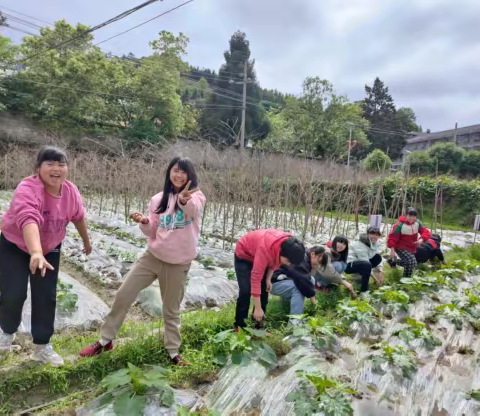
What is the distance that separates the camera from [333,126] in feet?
80.5

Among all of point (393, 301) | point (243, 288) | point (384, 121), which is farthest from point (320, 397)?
point (384, 121)

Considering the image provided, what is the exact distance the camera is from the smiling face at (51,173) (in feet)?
6.35

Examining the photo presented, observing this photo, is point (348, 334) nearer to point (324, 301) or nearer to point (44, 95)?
point (324, 301)

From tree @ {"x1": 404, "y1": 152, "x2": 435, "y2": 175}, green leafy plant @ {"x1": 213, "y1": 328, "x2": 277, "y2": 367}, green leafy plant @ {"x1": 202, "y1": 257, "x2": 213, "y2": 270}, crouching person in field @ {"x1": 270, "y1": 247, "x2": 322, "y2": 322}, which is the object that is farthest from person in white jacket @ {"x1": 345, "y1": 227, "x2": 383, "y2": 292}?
tree @ {"x1": 404, "y1": 152, "x2": 435, "y2": 175}

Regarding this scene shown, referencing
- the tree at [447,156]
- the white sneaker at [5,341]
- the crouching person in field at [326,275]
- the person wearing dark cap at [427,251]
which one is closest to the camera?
the white sneaker at [5,341]

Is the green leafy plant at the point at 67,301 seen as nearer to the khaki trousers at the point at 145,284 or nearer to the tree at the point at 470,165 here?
the khaki trousers at the point at 145,284

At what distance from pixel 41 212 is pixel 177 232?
750mm

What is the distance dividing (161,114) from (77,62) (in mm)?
4515

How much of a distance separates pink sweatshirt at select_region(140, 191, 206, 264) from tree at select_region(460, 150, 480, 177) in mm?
21134

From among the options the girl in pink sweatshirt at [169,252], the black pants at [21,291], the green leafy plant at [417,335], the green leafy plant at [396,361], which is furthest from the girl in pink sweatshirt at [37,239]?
the green leafy plant at [417,335]

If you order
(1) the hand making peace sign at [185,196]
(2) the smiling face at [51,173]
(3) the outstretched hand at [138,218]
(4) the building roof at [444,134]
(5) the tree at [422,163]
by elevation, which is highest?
(4) the building roof at [444,134]

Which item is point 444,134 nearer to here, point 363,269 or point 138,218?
point 363,269

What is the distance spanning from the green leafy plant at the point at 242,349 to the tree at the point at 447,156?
18.8 meters

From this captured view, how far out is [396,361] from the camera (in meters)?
2.21
